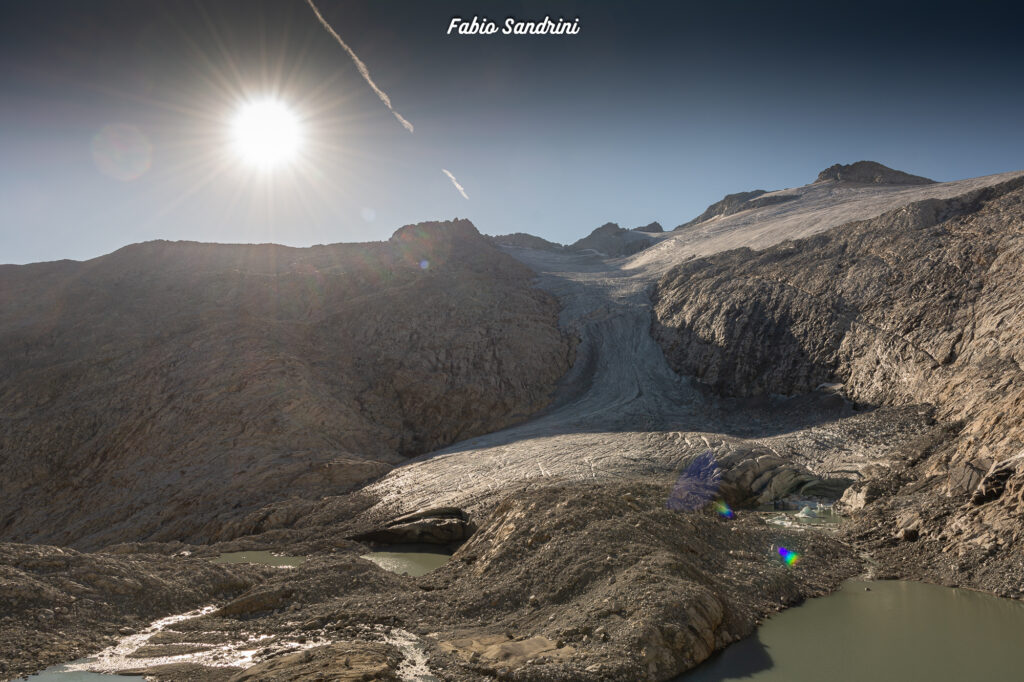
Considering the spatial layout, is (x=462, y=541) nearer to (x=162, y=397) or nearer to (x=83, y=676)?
(x=83, y=676)

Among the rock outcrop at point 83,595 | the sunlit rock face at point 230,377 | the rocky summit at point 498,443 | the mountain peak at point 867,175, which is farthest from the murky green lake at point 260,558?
the mountain peak at point 867,175

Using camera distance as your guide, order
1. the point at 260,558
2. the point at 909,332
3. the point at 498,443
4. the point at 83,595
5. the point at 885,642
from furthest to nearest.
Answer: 1. the point at 498,443
2. the point at 909,332
3. the point at 260,558
4. the point at 83,595
5. the point at 885,642

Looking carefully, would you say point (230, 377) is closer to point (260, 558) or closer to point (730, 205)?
point (260, 558)

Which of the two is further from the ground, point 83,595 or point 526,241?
point 526,241

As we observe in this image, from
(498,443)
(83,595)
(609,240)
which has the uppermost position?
(609,240)

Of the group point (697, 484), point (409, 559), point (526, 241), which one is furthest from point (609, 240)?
point (409, 559)

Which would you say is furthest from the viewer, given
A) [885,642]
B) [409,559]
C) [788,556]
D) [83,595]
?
[409,559]

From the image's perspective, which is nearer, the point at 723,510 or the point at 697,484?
the point at 723,510

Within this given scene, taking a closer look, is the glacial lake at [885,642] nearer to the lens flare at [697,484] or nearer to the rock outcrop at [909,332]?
the rock outcrop at [909,332]
